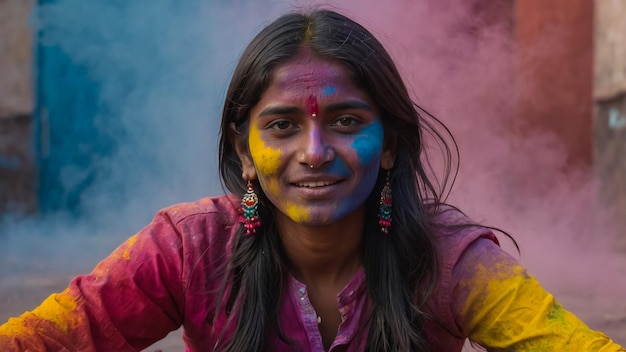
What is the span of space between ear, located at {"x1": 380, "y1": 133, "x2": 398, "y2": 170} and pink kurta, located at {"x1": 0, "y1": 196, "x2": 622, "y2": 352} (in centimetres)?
21

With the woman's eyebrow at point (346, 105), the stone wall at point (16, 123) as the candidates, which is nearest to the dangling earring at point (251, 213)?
the woman's eyebrow at point (346, 105)

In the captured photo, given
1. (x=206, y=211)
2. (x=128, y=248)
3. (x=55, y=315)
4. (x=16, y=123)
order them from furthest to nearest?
(x=16, y=123) < (x=206, y=211) < (x=128, y=248) < (x=55, y=315)

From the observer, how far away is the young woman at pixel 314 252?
6.70ft

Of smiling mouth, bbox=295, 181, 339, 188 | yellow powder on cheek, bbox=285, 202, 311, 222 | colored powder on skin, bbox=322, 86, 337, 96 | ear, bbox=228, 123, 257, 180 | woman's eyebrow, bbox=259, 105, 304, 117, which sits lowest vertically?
yellow powder on cheek, bbox=285, 202, 311, 222

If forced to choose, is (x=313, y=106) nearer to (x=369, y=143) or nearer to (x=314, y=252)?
(x=369, y=143)

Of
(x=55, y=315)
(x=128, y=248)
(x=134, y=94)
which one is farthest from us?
(x=134, y=94)

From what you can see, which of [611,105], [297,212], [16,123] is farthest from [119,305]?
[16,123]

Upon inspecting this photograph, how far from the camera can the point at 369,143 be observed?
6.82 ft

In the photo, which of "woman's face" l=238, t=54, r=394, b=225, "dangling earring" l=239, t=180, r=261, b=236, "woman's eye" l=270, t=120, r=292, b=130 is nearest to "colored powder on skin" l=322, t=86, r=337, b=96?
"woman's face" l=238, t=54, r=394, b=225

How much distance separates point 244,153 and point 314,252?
31 cm

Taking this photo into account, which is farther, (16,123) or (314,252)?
(16,123)

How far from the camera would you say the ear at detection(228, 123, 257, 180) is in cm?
220

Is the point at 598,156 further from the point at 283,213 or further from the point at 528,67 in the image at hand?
the point at 283,213

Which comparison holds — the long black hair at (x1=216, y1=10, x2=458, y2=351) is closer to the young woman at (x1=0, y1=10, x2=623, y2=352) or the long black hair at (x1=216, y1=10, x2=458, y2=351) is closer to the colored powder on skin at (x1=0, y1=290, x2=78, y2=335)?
the young woman at (x1=0, y1=10, x2=623, y2=352)
